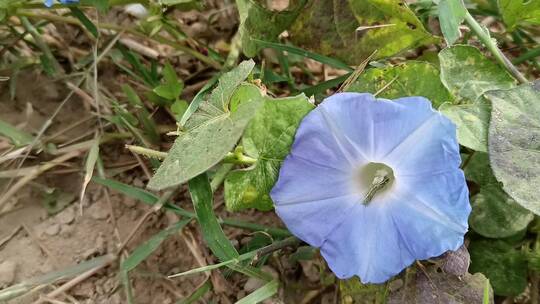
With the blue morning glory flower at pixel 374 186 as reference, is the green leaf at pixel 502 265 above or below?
below

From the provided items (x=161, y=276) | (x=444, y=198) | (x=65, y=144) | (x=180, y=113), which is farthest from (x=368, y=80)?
(x=65, y=144)

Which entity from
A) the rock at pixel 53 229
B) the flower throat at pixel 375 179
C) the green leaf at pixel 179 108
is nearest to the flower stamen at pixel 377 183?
the flower throat at pixel 375 179

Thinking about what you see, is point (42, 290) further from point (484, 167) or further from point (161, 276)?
point (484, 167)

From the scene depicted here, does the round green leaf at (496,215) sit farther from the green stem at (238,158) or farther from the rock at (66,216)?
the rock at (66,216)

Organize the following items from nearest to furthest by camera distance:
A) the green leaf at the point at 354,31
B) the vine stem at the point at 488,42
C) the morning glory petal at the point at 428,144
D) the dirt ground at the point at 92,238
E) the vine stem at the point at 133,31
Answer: the morning glory petal at the point at 428,144 → the vine stem at the point at 488,42 → the green leaf at the point at 354,31 → the dirt ground at the point at 92,238 → the vine stem at the point at 133,31

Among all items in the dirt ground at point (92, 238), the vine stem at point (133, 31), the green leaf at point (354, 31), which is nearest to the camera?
the green leaf at point (354, 31)

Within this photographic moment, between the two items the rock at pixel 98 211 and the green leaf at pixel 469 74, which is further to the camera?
the rock at pixel 98 211

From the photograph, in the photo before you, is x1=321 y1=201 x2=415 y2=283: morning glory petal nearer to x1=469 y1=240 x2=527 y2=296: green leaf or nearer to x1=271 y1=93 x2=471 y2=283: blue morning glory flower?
x1=271 y1=93 x2=471 y2=283: blue morning glory flower
